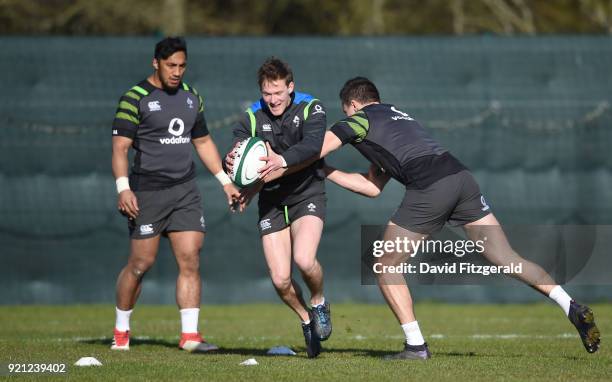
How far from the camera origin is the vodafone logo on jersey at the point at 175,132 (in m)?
9.23

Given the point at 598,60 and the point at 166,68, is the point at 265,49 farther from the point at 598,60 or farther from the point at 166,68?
the point at 166,68

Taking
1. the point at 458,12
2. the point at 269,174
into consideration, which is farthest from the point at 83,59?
the point at 458,12

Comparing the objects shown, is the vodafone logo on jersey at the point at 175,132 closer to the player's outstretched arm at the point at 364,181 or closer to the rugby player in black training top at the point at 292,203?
the rugby player in black training top at the point at 292,203

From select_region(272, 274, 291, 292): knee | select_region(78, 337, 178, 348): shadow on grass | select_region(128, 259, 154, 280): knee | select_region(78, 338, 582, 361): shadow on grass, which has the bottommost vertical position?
select_region(78, 337, 178, 348): shadow on grass

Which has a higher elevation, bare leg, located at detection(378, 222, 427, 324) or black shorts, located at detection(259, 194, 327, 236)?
black shorts, located at detection(259, 194, 327, 236)

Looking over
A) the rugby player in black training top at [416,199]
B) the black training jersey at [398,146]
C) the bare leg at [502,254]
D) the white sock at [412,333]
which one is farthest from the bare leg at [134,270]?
the bare leg at [502,254]

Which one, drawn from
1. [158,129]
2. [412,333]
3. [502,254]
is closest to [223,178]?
[158,129]

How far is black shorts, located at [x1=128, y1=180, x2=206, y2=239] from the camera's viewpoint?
9242mm

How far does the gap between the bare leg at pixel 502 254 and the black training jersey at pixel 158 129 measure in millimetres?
2694

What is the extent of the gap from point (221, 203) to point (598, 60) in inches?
218

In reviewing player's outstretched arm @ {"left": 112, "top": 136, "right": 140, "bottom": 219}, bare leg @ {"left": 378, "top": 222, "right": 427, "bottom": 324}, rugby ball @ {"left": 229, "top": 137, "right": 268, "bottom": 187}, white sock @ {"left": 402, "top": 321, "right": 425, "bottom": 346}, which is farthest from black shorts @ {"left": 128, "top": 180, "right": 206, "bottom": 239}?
white sock @ {"left": 402, "top": 321, "right": 425, "bottom": 346}

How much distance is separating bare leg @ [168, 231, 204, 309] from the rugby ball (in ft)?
4.63

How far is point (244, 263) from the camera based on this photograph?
14.3 metres

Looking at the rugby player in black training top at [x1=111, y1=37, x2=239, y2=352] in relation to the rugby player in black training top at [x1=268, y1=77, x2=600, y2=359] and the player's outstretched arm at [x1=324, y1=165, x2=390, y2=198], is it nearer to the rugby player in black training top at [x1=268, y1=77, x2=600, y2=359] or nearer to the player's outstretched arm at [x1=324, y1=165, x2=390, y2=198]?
the player's outstretched arm at [x1=324, y1=165, x2=390, y2=198]
